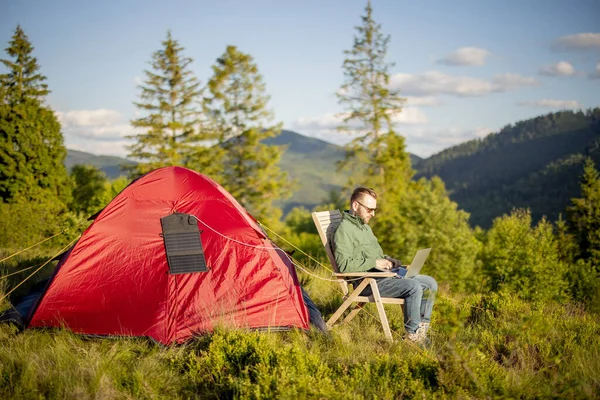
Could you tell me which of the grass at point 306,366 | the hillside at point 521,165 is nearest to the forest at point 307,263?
the grass at point 306,366

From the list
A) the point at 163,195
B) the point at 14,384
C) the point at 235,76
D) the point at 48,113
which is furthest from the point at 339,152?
the point at 14,384

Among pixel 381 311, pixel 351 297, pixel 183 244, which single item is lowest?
pixel 381 311

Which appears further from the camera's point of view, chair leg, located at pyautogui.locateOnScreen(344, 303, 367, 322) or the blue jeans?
chair leg, located at pyautogui.locateOnScreen(344, 303, 367, 322)

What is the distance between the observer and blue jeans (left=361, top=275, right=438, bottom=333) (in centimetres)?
498

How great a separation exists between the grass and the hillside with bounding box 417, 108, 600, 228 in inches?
3955

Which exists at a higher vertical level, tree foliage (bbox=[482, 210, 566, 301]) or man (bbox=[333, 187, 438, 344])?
man (bbox=[333, 187, 438, 344])

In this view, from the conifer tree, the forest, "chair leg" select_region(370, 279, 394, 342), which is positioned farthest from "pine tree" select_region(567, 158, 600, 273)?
"chair leg" select_region(370, 279, 394, 342)

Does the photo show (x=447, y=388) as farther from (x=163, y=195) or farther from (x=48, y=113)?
(x=48, y=113)

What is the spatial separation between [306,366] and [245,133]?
28.3 metres

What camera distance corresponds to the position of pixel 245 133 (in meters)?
31.5

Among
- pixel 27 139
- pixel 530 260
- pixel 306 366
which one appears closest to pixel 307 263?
pixel 306 366

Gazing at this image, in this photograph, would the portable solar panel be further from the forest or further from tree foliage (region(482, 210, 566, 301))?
tree foliage (region(482, 210, 566, 301))

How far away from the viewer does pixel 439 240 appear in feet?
111

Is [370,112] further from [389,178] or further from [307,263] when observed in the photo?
[307,263]
